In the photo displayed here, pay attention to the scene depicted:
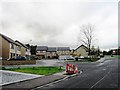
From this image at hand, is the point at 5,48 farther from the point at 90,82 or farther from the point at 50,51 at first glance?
the point at 50,51

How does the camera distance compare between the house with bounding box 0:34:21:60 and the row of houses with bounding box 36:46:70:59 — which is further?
the row of houses with bounding box 36:46:70:59

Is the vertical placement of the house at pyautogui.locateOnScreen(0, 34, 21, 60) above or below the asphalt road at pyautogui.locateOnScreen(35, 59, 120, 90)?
above

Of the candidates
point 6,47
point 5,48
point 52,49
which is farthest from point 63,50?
point 5,48

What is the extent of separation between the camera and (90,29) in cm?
8294

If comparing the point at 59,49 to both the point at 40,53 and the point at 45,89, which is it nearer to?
the point at 40,53

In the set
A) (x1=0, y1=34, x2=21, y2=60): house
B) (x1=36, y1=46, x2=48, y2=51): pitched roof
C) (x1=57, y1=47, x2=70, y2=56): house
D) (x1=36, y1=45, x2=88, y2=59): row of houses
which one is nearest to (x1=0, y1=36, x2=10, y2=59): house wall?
(x1=0, y1=34, x2=21, y2=60): house

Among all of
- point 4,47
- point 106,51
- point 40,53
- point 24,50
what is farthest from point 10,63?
point 106,51

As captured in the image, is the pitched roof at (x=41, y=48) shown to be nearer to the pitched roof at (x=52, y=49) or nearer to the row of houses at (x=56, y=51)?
the row of houses at (x=56, y=51)

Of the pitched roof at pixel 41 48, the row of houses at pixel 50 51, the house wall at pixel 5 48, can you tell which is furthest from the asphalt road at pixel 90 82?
the pitched roof at pixel 41 48

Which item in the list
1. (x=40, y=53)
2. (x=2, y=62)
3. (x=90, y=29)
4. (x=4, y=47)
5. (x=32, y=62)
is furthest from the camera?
(x=40, y=53)

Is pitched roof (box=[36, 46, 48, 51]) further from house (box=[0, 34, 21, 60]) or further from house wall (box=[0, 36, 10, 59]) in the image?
house wall (box=[0, 36, 10, 59])

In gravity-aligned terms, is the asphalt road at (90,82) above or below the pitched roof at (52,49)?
below

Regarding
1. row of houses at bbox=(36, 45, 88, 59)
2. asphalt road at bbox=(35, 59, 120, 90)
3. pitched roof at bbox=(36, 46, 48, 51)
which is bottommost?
asphalt road at bbox=(35, 59, 120, 90)

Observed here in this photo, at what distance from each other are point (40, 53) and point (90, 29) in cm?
4950
